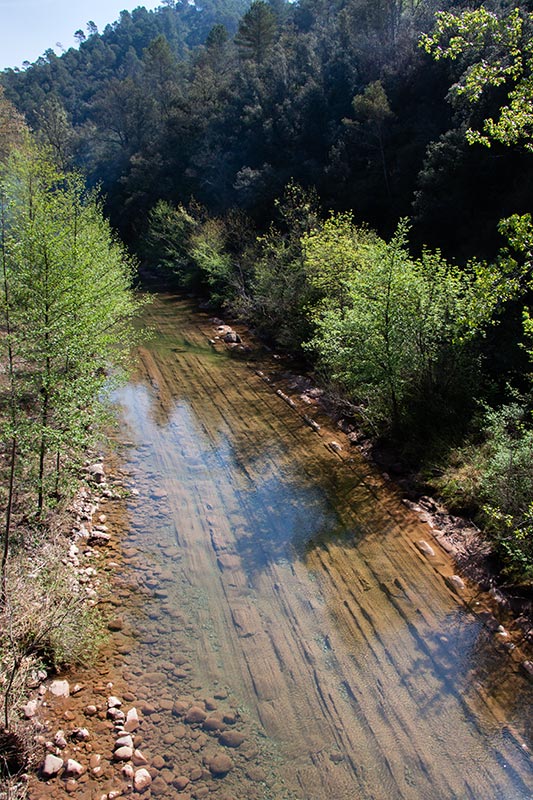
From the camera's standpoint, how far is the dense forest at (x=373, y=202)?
37.5 feet

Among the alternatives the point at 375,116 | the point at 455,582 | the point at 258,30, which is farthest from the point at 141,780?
the point at 258,30

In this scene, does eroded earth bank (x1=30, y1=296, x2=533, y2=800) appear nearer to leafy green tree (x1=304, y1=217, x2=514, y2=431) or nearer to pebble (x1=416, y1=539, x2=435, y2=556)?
pebble (x1=416, y1=539, x2=435, y2=556)

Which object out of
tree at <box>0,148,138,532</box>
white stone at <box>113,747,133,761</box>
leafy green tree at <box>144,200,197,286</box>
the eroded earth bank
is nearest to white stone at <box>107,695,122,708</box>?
the eroded earth bank

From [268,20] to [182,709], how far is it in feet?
206

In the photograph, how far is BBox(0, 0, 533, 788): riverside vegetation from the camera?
399 inches

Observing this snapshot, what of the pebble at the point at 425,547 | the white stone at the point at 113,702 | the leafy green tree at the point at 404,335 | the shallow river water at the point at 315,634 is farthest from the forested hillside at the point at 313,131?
the white stone at the point at 113,702

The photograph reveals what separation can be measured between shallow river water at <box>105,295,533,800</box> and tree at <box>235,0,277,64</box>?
54.5 m

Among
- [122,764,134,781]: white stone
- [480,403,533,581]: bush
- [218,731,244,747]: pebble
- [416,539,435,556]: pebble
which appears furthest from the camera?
[416,539,435,556]: pebble

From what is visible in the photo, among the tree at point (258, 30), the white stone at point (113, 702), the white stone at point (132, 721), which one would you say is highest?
the tree at point (258, 30)

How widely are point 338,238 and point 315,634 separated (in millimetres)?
14928

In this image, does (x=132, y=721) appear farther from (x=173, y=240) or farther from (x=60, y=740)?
(x=173, y=240)

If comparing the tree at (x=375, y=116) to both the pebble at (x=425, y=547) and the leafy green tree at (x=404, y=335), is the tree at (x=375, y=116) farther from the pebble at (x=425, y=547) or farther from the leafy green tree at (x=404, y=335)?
the pebble at (x=425, y=547)

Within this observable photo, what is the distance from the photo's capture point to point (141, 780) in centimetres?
672

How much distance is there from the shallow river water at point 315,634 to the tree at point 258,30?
179 feet
